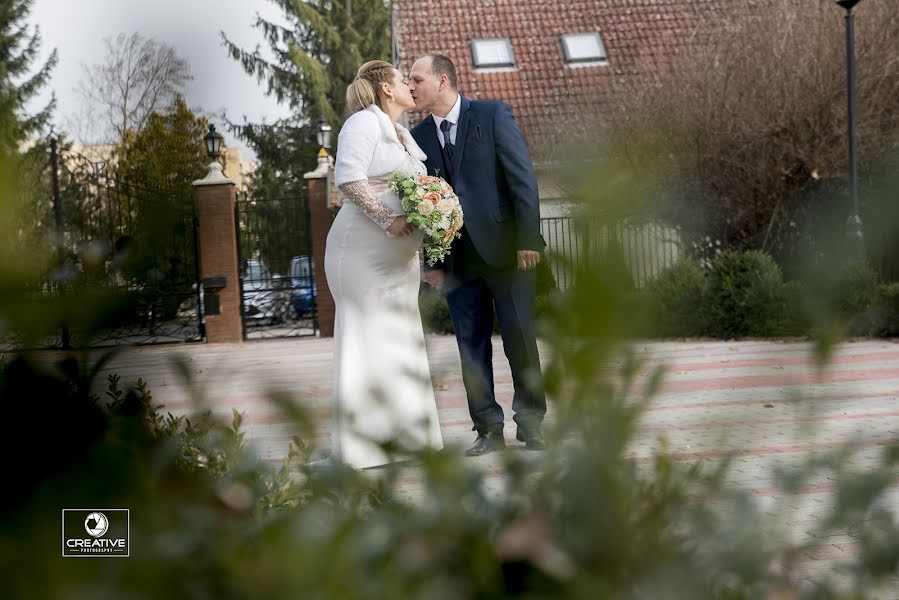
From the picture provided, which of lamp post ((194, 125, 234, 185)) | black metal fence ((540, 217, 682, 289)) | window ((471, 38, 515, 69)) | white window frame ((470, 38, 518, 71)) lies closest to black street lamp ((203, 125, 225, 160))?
lamp post ((194, 125, 234, 185))

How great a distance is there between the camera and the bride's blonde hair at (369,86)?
5.26 meters

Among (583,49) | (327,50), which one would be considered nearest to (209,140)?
(583,49)

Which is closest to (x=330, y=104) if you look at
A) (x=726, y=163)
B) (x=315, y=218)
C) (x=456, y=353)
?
(x=315, y=218)

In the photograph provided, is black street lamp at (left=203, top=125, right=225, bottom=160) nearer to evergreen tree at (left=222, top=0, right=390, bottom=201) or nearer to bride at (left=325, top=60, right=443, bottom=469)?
bride at (left=325, top=60, right=443, bottom=469)

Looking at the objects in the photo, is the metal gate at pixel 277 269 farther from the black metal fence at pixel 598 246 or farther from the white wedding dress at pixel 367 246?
the black metal fence at pixel 598 246

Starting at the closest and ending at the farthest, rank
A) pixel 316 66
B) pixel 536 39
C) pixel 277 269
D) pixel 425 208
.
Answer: pixel 425 208 < pixel 277 269 < pixel 536 39 < pixel 316 66

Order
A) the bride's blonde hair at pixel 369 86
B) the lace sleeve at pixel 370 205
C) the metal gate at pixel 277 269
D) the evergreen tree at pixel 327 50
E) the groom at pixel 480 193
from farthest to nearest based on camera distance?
the evergreen tree at pixel 327 50 → the metal gate at pixel 277 269 → the groom at pixel 480 193 → the bride's blonde hair at pixel 369 86 → the lace sleeve at pixel 370 205

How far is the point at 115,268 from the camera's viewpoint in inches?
30.2

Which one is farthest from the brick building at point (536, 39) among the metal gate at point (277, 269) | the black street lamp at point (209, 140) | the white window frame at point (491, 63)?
the black street lamp at point (209, 140)

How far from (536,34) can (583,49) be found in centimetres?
110

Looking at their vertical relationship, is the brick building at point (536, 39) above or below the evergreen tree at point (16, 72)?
above

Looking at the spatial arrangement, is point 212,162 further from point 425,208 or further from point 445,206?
point 445,206

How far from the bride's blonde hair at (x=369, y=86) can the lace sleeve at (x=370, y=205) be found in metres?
0.43

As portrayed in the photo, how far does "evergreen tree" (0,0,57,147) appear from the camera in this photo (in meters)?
0.70
